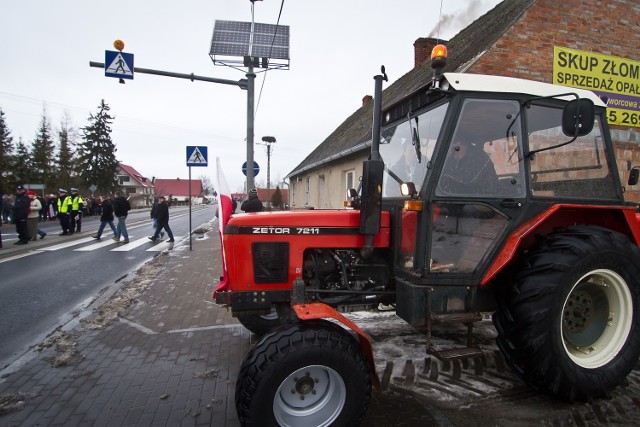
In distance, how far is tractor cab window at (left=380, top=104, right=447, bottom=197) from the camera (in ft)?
8.74

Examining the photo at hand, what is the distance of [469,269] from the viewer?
2.73 metres

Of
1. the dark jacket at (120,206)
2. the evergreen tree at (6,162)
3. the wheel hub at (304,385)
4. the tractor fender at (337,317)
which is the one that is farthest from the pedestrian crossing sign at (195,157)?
the evergreen tree at (6,162)

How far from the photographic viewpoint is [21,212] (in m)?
10.6

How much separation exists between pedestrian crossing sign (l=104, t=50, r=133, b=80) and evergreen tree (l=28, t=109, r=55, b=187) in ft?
100

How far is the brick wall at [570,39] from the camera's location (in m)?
6.61

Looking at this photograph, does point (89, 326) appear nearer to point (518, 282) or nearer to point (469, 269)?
point (469, 269)

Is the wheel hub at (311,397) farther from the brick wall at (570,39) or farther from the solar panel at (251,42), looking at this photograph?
the solar panel at (251,42)

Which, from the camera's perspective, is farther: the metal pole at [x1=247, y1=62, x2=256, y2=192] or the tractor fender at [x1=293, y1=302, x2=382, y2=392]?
the metal pole at [x1=247, y1=62, x2=256, y2=192]

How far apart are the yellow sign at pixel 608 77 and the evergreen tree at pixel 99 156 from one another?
43.4 meters

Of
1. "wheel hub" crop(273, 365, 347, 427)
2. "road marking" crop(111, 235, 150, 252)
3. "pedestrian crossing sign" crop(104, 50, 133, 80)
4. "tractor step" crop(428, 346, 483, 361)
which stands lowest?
"road marking" crop(111, 235, 150, 252)

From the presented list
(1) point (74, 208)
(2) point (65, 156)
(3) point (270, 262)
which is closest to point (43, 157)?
(2) point (65, 156)

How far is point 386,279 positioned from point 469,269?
0.64 m

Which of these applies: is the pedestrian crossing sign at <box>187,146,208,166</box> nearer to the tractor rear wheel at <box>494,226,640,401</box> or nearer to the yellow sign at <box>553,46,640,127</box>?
the yellow sign at <box>553,46,640,127</box>

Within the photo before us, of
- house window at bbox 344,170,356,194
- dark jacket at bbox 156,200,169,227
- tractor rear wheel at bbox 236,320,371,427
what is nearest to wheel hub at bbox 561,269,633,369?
tractor rear wheel at bbox 236,320,371,427
